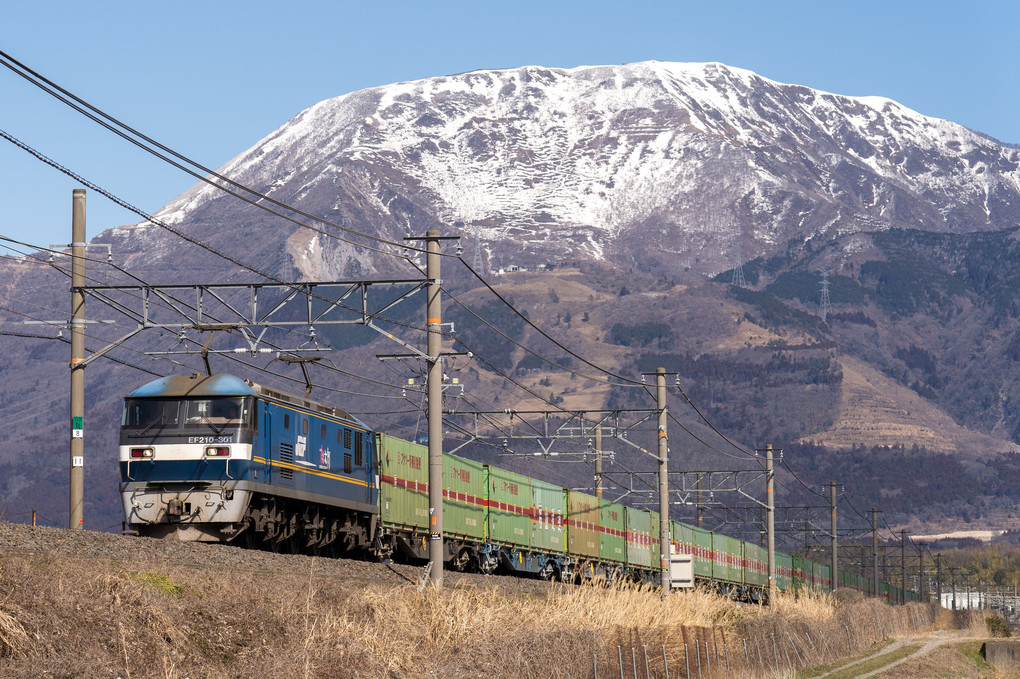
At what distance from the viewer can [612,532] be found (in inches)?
2430

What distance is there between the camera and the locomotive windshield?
30391mm

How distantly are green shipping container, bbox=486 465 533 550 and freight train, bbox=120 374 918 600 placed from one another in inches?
2.4

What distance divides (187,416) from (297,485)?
3.64 m

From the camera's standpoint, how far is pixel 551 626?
24812 mm

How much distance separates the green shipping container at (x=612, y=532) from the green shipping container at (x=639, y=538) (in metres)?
0.94

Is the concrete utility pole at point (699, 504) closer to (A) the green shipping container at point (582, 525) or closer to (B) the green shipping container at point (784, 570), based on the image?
(B) the green shipping container at point (784, 570)

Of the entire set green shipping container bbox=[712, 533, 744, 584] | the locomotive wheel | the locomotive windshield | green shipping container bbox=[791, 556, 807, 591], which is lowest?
green shipping container bbox=[791, 556, 807, 591]

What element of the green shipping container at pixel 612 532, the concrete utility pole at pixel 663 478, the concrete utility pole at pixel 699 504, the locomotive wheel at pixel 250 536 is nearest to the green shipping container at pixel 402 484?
the locomotive wheel at pixel 250 536

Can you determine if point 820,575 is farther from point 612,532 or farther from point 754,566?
point 612,532

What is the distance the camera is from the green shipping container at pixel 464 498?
142 ft

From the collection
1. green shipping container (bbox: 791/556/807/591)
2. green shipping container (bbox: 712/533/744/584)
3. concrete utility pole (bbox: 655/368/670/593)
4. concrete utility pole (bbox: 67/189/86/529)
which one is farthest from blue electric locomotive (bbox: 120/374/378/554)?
green shipping container (bbox: 791/556/807/591)

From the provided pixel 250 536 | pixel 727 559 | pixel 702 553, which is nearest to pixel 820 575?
pixel 727 559

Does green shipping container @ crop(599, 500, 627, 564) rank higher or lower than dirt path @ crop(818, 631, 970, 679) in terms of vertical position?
higher

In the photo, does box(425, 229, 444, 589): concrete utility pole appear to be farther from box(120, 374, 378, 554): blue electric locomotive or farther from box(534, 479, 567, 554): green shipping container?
box(534, 479, 567, 554): green shipping container
